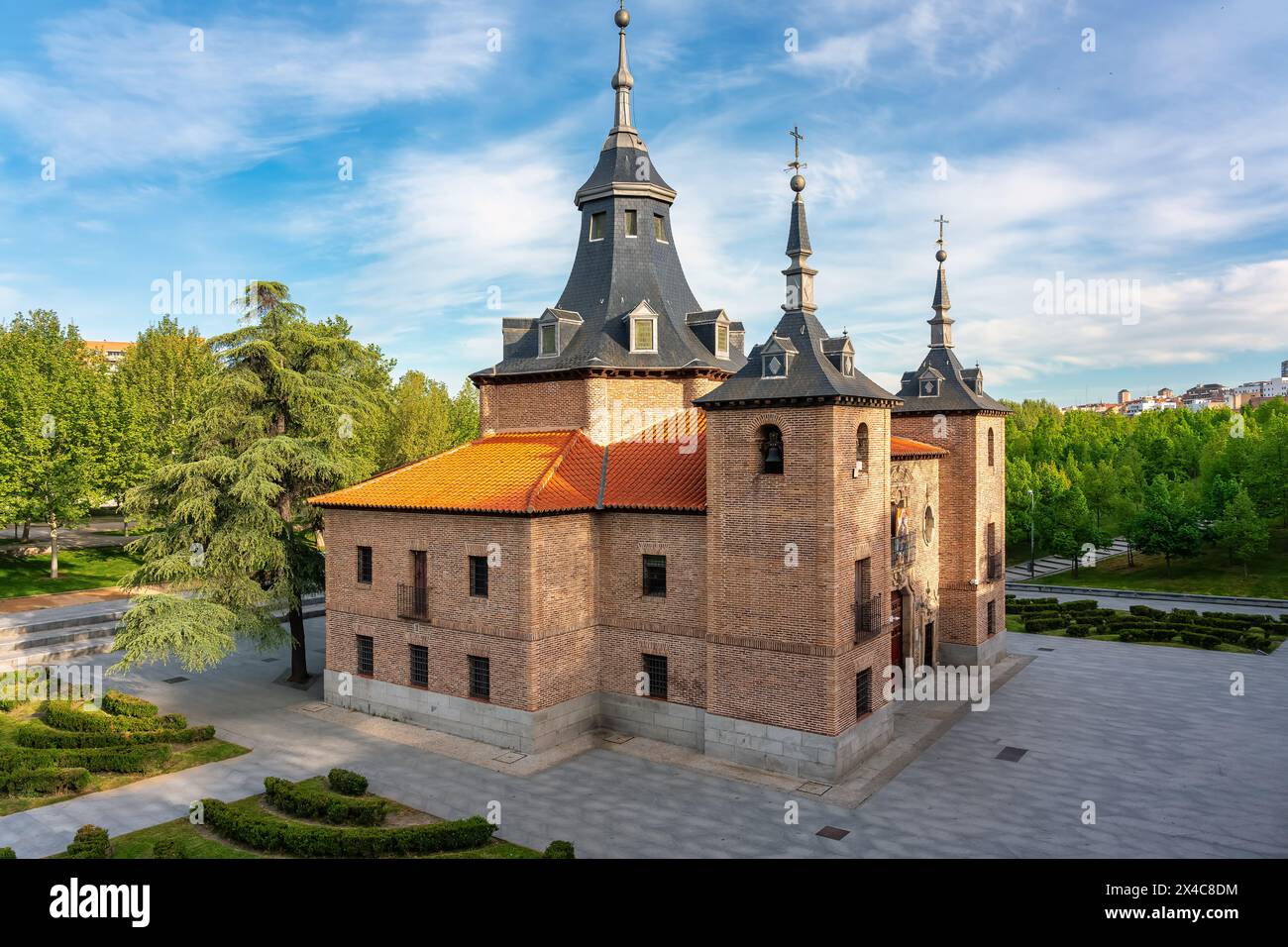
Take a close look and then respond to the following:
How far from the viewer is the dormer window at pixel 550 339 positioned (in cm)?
3095

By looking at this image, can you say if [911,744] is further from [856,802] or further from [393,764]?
[393,764]

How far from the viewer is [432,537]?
27.2m

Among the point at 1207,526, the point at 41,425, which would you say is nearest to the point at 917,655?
the point at 1207,526

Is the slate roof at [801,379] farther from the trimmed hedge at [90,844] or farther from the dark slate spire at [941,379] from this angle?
the trimmed hedge at [90,844]

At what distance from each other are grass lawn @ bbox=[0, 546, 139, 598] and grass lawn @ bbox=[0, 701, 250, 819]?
23.1 m

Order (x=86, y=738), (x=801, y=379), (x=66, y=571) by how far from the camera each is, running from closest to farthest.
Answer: (x=801, y=379), (x=86, y=738), (x=66, y=571)

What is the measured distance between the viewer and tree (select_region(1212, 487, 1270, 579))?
55969mm

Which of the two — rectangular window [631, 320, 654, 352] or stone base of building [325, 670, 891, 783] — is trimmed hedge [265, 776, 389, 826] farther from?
rectangular window [631, 320, 654, 352]

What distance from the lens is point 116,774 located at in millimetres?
Answer: 23547

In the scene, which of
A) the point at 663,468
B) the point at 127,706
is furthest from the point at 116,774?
the point at 663,468

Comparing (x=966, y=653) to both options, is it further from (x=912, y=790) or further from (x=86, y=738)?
(x=86, y=738)

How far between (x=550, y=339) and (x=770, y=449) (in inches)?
431

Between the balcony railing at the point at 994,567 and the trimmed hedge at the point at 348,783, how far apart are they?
2572cm

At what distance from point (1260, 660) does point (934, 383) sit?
19.2 meters
